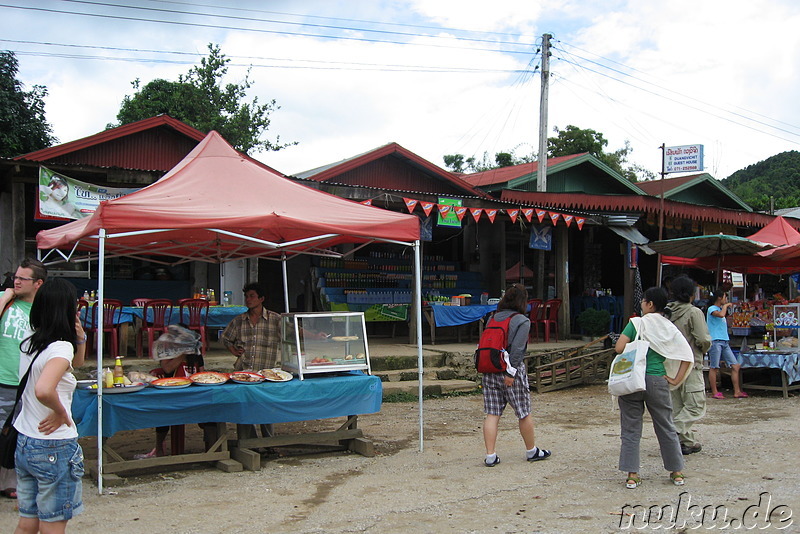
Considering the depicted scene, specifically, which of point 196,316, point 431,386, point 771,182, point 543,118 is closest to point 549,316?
point 431,386

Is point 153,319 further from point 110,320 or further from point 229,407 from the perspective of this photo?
point 229,407

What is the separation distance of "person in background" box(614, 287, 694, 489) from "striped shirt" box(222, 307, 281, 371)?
11.1 ft

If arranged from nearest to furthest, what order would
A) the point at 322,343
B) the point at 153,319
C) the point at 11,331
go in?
the point at 11,331
the point at 322,343
the point at 153,319

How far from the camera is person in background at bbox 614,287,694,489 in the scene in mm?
5429

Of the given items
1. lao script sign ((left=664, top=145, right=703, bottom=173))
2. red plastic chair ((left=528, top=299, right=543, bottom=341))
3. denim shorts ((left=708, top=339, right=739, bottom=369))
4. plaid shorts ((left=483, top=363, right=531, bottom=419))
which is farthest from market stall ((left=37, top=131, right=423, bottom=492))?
lao script sign ((left=664, top=145, right=703, bottom=173))

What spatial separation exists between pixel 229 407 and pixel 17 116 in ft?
56.3

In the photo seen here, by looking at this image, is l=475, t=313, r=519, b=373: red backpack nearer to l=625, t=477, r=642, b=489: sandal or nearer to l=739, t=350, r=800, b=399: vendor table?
l=625, t=477, r=642, b=489: sandal

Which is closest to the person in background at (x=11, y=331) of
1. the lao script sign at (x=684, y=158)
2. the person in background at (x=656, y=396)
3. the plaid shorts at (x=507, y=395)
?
the plaid shorts at (x=507, y=395)

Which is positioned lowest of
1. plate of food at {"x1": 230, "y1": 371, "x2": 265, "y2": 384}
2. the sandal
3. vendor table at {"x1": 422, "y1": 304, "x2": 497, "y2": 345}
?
the sandal

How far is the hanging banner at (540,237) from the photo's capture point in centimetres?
1433

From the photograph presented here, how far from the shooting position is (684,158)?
17266 mm

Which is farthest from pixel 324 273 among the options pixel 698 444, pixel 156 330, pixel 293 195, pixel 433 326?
pixel 698 444

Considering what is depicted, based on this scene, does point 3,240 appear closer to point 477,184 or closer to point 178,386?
point 178,386

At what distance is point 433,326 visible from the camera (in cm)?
1288
